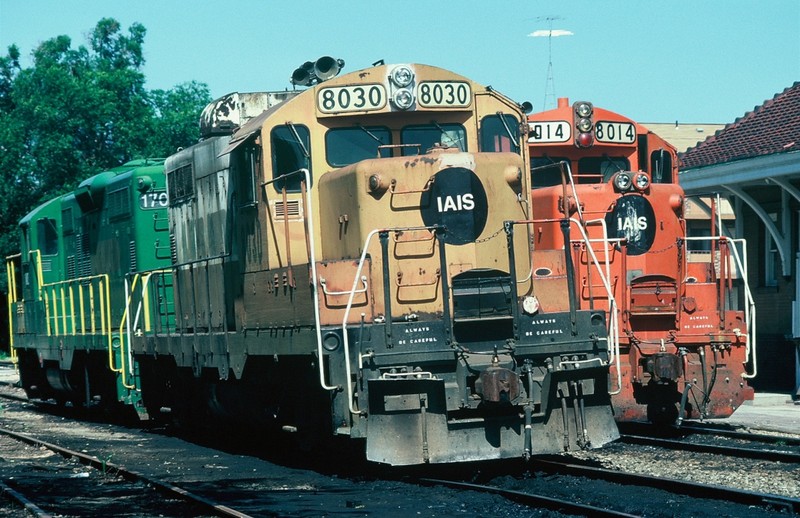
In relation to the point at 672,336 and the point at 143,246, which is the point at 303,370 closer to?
the point at 672,336

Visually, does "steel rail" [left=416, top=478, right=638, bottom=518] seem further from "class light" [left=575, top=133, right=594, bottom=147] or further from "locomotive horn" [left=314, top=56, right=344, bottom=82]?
"class light" [left=575, top=133, right=594, bottom=147]

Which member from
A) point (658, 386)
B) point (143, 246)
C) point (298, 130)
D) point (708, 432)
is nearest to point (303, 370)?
point (298, 130)

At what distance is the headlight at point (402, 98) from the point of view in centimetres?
1074

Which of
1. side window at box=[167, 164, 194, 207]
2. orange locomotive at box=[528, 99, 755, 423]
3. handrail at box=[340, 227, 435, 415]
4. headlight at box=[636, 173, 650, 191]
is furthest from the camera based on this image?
headlight at box=[636, 173, 650, 191]

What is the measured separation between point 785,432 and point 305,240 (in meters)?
6.41

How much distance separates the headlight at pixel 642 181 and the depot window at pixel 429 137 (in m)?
3.63

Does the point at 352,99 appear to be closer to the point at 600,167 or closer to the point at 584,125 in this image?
the point at 584,125

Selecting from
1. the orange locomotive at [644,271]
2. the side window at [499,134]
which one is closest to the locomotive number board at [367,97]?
the side window at [499,134]

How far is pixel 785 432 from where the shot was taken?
14.0 metres

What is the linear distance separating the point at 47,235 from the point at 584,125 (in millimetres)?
10903

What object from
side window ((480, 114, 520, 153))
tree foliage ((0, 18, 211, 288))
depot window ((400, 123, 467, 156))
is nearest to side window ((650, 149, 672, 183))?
side window ((480, 114, 520, 153))

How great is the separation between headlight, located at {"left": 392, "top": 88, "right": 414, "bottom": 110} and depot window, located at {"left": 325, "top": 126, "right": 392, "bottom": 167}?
0.31m

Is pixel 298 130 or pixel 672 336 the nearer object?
pixel 298 130

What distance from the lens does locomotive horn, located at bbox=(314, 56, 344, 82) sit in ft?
38.9
